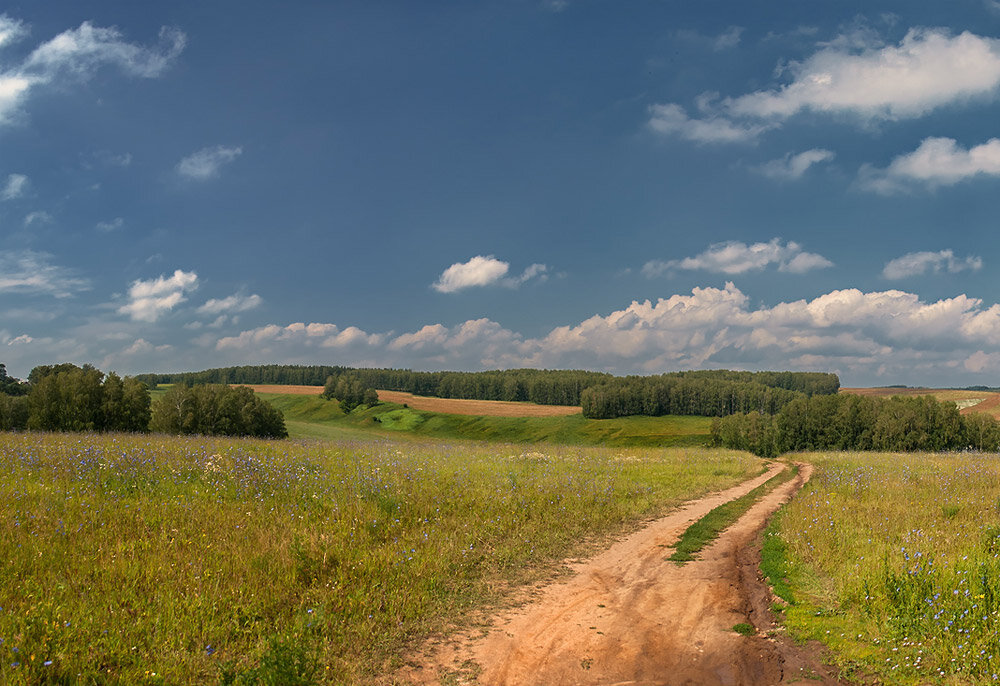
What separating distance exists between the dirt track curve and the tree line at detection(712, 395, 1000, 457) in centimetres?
7055

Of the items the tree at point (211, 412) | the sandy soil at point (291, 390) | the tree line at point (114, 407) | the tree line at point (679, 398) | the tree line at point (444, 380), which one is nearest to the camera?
the tree line at point (114, 407)

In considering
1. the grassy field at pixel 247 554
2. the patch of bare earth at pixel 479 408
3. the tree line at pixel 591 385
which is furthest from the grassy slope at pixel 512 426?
the grassy field at pixel 247 554

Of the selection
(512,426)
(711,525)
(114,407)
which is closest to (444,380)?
(512,426)

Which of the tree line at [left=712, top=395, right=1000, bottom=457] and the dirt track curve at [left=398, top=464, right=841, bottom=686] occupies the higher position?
the dirt track curve at [left=398, top=464, right=841, bottom=686]

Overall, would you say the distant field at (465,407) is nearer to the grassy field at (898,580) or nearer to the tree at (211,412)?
the tree at (211,412)

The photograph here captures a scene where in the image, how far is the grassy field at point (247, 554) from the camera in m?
5.99

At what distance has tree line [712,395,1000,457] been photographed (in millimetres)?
74875

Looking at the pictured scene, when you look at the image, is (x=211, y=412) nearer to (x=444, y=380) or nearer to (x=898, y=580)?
(x=898, y=580)

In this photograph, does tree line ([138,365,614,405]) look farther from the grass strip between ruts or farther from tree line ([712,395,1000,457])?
the grass strip between ruts

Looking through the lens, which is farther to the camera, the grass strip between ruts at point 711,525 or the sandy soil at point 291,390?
the sandy soil at point 291,390

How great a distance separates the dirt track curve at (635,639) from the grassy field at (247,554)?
0.77 m

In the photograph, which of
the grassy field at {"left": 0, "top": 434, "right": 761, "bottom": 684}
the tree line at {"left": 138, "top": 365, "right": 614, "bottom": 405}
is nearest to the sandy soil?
the tree line at {"left": 138, "top": 365, "right": 614, "bottom": 405}

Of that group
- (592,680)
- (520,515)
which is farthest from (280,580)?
(520,515)

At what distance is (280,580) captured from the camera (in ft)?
26.0
